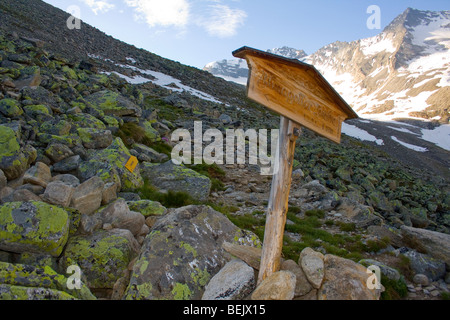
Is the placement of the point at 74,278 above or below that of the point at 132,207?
below

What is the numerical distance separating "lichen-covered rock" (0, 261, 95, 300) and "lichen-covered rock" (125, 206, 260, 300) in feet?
3.43

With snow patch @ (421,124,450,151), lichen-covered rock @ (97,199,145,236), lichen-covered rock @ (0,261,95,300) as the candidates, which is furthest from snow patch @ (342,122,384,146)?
lichen-covered rock @ (0,261,95,300)

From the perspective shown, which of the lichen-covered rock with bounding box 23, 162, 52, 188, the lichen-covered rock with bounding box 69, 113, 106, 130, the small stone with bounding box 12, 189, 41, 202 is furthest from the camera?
the lichen-covered rock with bounding box 69, 113, 106, 130

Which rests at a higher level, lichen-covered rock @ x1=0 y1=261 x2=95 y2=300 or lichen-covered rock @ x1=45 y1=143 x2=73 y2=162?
lichen-covered rock @ x1=45 y1=143 x2=73 y2=162

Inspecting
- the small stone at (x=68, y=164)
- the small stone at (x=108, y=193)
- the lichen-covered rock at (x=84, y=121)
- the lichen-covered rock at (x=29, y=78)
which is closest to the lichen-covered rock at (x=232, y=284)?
the small stone at (x=108, y=193)

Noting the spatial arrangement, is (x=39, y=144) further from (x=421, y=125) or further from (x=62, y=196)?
(x=421, y=125)

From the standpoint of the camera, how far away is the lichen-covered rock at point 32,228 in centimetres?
509

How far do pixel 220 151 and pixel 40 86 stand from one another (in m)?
11.1

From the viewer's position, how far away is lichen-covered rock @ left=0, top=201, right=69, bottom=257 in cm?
509

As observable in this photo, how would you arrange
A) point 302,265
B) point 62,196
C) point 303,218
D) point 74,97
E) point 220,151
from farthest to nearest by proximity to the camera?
point 220,151 → point 74,97 → point 303,218 → point 62,196 → point 302,265

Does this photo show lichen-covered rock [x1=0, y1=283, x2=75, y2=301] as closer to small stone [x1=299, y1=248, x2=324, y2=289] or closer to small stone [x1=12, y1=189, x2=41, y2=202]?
small stone [x1=12, y1=189, x2=41, y2=202]
